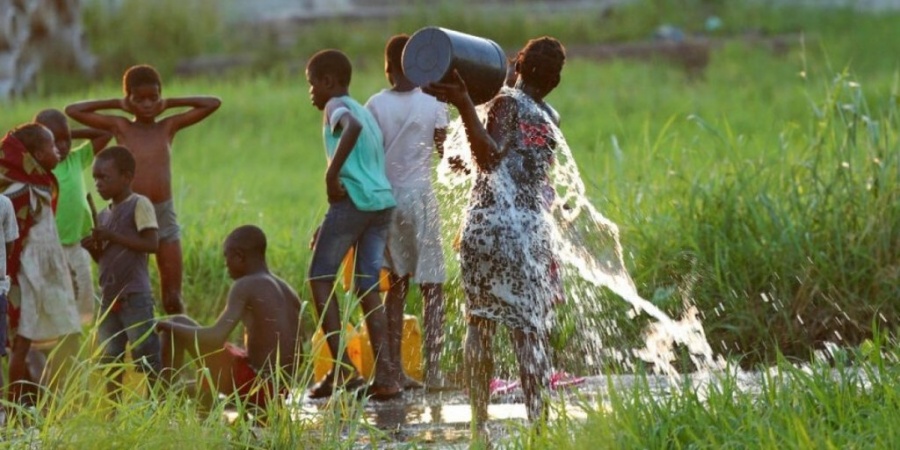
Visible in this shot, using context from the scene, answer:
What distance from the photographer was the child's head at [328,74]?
7121mm

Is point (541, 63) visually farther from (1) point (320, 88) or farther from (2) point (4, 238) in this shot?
(2) point (4, 238)

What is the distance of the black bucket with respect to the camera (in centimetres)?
570

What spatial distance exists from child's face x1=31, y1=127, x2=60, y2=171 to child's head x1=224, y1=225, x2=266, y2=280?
2.57 feet

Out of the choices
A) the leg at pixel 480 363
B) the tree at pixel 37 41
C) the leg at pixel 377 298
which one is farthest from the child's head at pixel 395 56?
the tree at pixel 37 41

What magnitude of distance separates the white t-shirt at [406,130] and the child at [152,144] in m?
0.90

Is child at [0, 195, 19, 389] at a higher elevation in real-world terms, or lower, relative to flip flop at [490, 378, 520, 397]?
higher

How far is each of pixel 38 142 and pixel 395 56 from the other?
4.64ft

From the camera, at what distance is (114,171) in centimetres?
693

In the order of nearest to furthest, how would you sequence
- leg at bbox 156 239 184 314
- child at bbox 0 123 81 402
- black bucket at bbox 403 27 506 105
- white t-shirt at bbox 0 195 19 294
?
black bucket at bbox 403 27 506 105 → white t-shirt at bbox 0 195 19 294 → child at bbox 0 123 81 402 → leg at bbox 156 239 184 314

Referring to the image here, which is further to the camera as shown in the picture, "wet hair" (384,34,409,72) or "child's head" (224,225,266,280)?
"wet hair" (384,34,409,72)

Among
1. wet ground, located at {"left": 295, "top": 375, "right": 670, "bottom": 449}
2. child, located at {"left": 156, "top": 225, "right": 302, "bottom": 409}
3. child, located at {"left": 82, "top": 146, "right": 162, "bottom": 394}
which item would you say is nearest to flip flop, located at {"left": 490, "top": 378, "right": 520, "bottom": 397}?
wet ground, located at {"left": 295, "top": 375, "right": 670, "bottom": 449}

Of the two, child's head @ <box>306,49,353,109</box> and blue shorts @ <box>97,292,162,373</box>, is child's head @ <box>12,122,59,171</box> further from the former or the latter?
child's head @ <box>306,49,353,109</box>

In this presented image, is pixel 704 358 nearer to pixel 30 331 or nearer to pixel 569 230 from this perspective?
pixel 569 230

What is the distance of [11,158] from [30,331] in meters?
0.64
